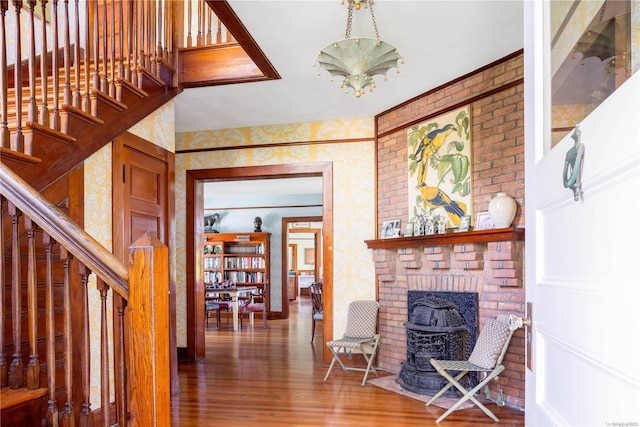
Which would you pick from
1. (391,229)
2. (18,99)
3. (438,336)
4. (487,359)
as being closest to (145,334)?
(18,99)

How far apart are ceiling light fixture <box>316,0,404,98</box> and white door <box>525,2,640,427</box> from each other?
6.42 feet

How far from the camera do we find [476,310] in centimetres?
443

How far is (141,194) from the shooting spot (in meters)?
Result: 4.21

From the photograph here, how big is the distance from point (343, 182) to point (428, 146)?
1.24 m

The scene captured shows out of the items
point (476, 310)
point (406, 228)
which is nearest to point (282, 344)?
point (406, 228)

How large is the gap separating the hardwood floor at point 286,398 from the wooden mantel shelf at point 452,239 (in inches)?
55.3

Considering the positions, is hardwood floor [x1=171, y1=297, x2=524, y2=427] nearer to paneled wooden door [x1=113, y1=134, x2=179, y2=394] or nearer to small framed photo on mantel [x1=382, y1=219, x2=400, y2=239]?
paneled wooden door [x1=113, y1=134, x2=179, y2=394]

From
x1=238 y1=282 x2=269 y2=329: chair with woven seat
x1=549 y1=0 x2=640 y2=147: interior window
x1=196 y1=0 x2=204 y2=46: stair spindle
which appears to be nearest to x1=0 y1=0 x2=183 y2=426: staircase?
x1=196 y1=0 x2=204 y2=46: stair spindle

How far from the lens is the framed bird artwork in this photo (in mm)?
4613

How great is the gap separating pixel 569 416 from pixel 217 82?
410 cm

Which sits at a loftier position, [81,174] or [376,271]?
[81,174]

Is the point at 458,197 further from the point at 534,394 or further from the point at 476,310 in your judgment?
the point at 534,394

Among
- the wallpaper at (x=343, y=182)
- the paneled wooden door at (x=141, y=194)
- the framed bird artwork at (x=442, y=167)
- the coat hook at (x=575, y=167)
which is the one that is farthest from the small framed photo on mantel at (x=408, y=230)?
the coat hook at (x=575, y=167)

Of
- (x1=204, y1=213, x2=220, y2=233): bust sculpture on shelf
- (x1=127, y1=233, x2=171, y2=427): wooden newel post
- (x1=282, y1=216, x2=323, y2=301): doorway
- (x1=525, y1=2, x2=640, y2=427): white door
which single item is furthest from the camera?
(x1=282, y1=216, x2=323, y2=301): doorway
